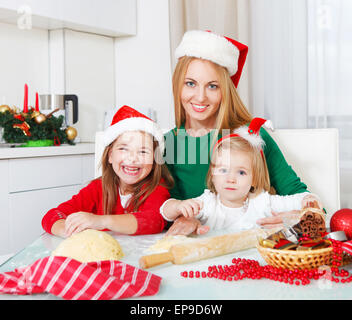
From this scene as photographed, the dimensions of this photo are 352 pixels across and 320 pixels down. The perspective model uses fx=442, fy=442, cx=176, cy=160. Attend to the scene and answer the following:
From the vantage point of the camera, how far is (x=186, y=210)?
0.98 m

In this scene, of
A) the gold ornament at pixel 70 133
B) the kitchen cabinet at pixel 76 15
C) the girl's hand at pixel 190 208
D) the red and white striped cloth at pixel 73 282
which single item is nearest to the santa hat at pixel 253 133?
the girl's hand at pixel 190 208

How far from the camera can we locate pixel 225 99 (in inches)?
49.4

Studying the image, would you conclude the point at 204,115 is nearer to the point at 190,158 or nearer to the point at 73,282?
the point at 190,158

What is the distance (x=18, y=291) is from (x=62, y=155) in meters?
1.80

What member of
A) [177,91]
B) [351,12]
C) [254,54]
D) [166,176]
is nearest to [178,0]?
[254,54]

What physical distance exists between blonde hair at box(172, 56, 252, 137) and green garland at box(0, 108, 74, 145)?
3.45ft

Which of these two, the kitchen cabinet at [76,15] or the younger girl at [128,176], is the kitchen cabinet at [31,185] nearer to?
the kitchen cabinet at [76,15]

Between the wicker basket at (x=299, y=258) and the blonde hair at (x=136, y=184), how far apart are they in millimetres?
583

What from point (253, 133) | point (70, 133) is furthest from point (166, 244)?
point (70, 133)

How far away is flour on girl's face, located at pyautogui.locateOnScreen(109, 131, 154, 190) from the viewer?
1.16 m

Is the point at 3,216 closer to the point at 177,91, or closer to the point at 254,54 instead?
the point at 177,91

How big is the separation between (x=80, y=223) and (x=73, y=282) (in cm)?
41

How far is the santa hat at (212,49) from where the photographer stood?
1272mm

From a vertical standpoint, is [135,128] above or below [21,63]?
below
